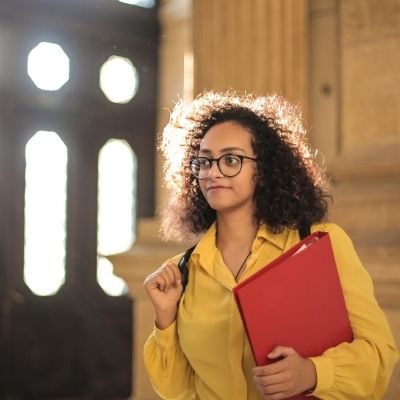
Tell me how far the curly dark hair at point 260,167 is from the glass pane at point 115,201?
4774 mm

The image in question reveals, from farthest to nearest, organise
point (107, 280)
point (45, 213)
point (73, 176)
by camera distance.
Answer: point (107, 280), point (73, 176), point (45, 213)

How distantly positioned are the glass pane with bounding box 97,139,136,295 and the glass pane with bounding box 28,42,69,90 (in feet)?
2.49

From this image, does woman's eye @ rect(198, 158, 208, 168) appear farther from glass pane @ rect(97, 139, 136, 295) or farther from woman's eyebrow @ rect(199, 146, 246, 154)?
glass pane @ rect(97, 139, 136, 295)

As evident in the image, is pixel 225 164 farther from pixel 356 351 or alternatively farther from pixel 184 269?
pixel 356 351

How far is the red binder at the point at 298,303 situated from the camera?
65.4 inches

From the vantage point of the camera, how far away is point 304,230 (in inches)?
79.1

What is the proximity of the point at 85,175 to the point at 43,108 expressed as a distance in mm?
712

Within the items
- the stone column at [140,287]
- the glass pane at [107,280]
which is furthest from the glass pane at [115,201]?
the stone column at [140,287]

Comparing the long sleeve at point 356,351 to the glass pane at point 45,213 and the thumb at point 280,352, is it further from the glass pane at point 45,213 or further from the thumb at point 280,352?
the glass pane at point 45,213

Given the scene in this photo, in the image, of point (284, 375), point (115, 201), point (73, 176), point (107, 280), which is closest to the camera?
point (284, 375)

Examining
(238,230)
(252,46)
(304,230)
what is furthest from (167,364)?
(252,46)

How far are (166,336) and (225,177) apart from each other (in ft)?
1.45

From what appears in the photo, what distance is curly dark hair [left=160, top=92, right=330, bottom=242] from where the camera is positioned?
2.05 m

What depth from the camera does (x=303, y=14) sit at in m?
3.46
